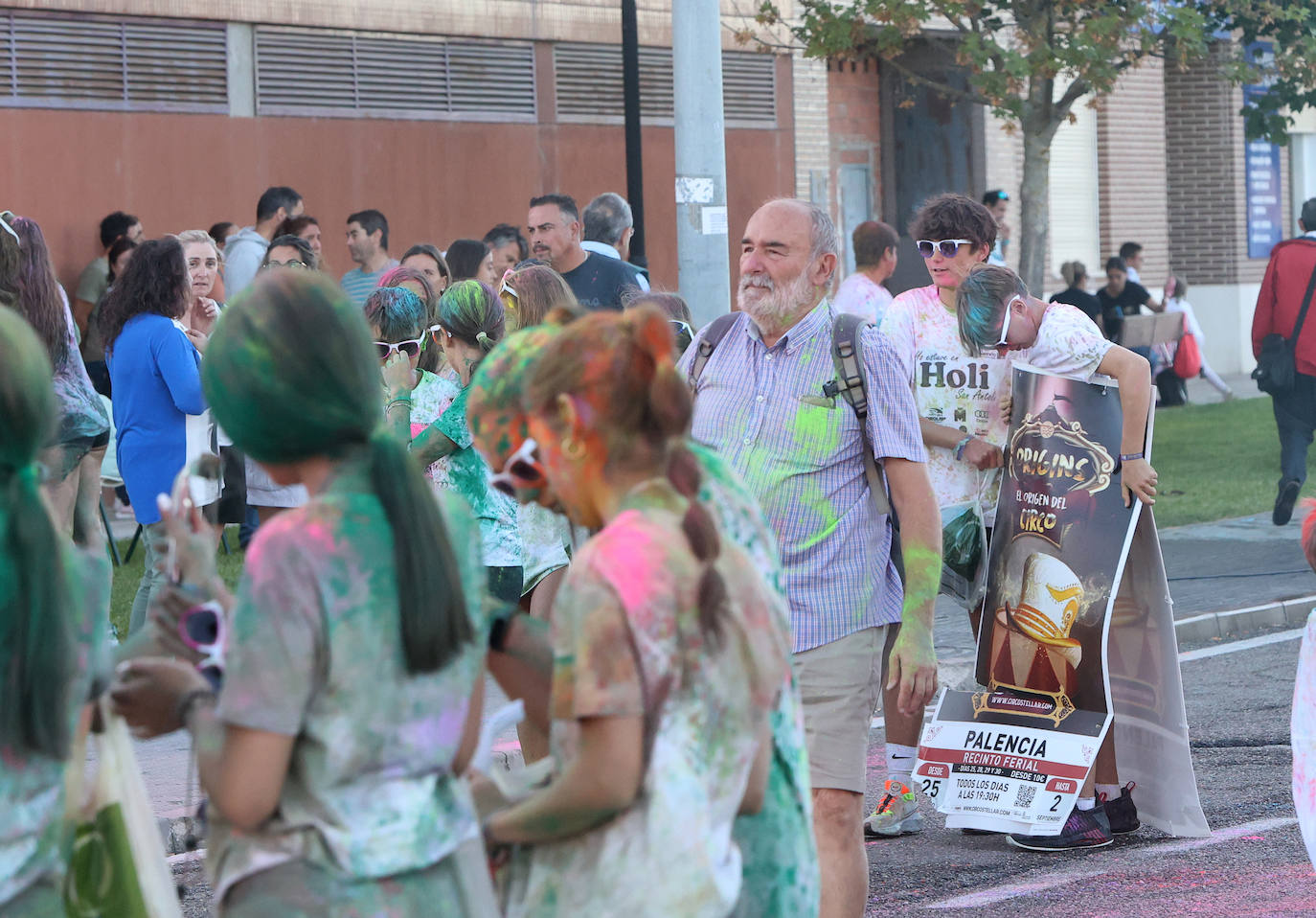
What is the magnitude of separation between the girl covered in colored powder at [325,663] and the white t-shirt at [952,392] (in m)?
4.13

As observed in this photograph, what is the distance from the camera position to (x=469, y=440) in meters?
6.15

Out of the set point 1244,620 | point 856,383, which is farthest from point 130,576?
point 856,383

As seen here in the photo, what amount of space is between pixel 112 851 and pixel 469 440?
3.51m

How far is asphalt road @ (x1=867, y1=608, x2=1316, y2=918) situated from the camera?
549cm

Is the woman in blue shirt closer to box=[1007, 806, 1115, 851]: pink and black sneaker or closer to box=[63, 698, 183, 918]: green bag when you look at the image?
box=[1007, 806, 1115, 851]: pink and black sneaker

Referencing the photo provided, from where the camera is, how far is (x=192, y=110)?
15.1 m

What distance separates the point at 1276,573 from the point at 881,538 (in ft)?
23.2

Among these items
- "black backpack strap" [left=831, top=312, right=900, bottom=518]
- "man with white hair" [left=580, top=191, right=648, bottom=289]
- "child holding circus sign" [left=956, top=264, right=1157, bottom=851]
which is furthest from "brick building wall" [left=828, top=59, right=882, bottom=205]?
"black backpack strap" [left=831, top=312, right=900, bottom=518]

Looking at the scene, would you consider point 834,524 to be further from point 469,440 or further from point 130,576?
point 130,576

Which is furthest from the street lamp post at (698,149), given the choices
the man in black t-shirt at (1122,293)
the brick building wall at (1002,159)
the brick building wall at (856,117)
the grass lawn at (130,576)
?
the brick building wall at (1002,159)

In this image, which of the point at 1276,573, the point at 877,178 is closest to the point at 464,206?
the point at 877,178

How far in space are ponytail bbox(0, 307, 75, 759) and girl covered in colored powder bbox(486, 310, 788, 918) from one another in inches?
23.7

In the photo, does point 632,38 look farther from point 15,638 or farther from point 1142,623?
point 15,638

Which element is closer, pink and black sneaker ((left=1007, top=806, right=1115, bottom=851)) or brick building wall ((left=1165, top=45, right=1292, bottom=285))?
pink and black sneaker ((left=1007, top=806, right=1115, bottom=851))
